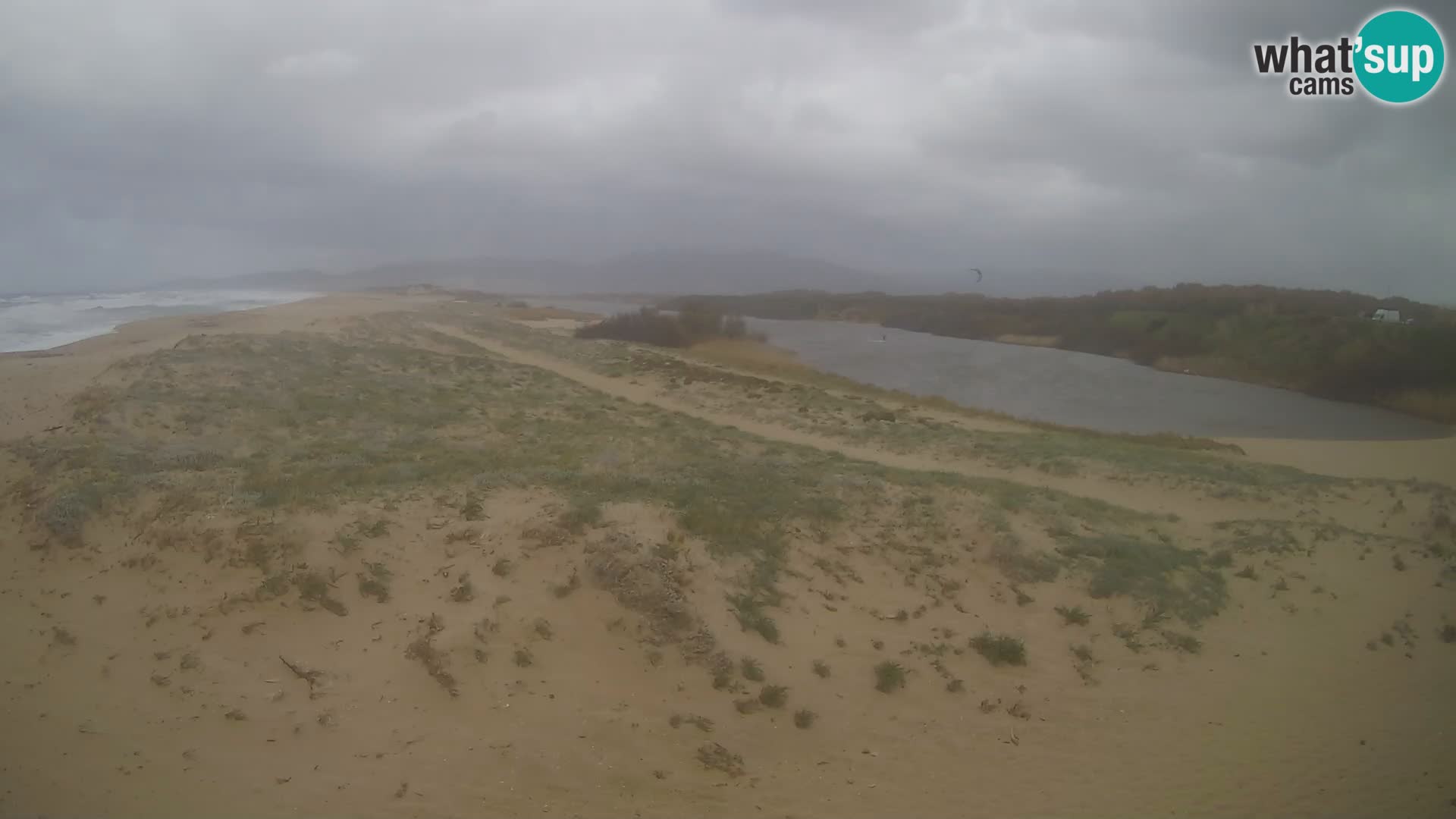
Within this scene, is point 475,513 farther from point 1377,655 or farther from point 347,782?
point 1377,655

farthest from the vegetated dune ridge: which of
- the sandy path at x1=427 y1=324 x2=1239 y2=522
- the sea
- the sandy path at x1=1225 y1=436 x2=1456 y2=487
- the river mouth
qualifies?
the sea

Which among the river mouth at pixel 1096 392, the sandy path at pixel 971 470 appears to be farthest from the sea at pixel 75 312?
the river mouth at pixel 1096 392

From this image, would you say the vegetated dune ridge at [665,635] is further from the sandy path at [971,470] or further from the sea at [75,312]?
the sea at [75,312]

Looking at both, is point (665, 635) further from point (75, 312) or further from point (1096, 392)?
point (75, 312)

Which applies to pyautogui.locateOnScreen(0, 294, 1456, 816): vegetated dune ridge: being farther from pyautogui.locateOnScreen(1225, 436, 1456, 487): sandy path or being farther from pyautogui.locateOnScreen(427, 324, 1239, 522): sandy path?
pyautogui.locateOnScreen(1225, 436, 1456, 487): sandy path

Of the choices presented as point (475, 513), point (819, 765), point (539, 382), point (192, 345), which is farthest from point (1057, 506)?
point (192, 345)

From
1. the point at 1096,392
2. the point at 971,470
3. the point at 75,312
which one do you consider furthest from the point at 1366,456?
the point at 75,312
